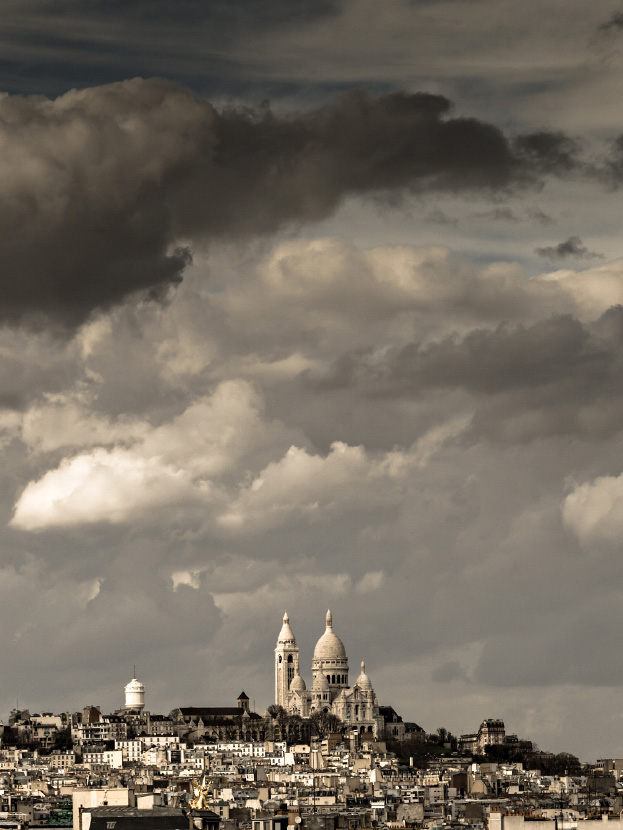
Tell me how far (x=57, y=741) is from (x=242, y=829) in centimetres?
10995

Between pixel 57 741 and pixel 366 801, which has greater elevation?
pixel 57 741

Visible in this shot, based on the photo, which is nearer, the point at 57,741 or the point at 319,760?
the point at 319,760

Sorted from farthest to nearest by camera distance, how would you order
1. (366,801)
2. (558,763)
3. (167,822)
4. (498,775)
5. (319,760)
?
(558,763) < (319,760) < (498,775) < (366,801) < (167,822)

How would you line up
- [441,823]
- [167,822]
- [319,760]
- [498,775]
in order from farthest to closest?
1. [319,760]
2. [498,775]
3. [441,823]
4. [167,822]

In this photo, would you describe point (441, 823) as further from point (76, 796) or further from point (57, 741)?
point (57, 741)

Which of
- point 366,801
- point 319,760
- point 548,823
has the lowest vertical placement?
point 548,823

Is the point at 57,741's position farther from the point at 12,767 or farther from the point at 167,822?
the point at 167,822

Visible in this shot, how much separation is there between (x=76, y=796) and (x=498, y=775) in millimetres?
74426

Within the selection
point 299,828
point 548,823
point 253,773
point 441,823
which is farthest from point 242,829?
point 253,773

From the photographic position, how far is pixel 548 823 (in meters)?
75.1

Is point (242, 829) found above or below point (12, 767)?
below

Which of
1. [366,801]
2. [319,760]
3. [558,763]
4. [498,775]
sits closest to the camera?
[366,801]

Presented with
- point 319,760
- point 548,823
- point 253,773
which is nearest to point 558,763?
point 319,760

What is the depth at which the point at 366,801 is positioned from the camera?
12456 cm
